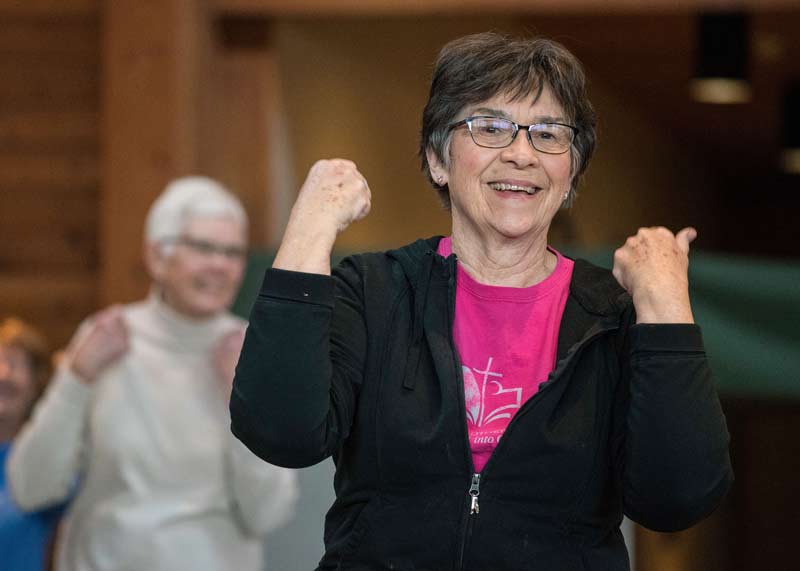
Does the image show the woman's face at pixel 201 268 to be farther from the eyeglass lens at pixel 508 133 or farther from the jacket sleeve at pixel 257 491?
the eyeglass lens at pixel 508 133

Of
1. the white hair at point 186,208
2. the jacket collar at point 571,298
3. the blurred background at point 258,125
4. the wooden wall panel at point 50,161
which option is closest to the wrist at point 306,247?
the jacket collar at point 571,298

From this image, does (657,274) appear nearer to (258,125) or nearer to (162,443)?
(162,443)

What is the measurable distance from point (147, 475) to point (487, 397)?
65.1 inches

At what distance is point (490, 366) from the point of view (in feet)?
5.20

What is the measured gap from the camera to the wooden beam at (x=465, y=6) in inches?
153

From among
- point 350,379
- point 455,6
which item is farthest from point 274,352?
point 455,6

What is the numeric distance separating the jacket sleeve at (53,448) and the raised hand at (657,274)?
1.80 m

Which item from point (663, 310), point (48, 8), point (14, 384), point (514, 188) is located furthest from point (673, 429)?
point (48, 8)

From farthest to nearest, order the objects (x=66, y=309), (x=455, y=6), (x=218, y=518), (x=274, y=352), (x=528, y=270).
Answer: (x=66, y=309), (x=455, y=6), (x=218, y=518), (x=528, y=270), (x=274, y=352)

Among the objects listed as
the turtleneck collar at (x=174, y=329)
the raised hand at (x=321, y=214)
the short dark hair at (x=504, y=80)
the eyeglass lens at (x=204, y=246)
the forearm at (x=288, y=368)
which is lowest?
the turtleneck collar at (x=174, y=329)

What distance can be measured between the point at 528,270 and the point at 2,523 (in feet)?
6.45

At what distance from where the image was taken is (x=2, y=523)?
317 cm

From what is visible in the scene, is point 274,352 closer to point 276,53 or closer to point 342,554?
point 342,554

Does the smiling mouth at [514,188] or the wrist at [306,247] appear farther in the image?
the smiling mouth at [514,188]
